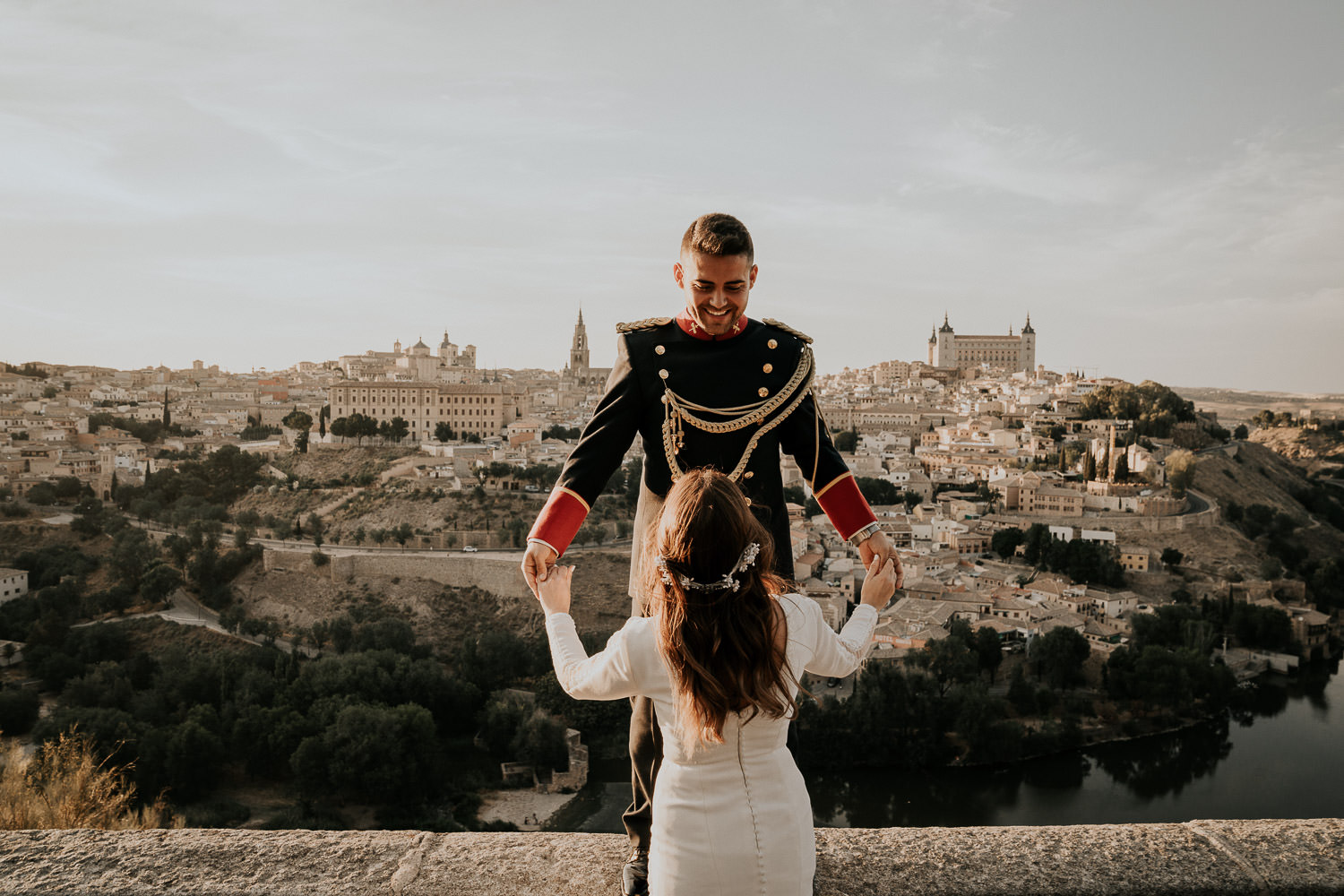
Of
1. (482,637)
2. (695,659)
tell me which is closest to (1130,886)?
(695,659)

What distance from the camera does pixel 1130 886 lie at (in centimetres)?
110

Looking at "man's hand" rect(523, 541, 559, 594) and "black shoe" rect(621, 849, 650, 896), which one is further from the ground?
"man's hand" rect(523, 541, 559, 594)

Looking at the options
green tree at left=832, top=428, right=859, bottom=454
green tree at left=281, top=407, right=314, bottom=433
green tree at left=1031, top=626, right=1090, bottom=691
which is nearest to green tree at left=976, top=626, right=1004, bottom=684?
green tree at left=1031, top=626, right=1090, bottom=691

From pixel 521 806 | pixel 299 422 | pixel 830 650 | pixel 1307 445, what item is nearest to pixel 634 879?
pixel 830 650

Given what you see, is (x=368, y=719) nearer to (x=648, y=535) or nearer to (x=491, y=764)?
(x=491, y=764)

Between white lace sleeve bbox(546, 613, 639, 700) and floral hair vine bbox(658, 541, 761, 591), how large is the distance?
67 millimetres

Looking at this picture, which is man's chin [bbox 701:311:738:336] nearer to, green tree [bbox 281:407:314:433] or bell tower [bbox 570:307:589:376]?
green tree [bbox 281:407:314:433]

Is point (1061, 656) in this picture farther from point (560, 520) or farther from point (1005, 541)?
point (560, 520)

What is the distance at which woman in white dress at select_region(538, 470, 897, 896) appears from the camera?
2.81 feet

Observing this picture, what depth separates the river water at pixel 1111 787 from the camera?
11.4 metres

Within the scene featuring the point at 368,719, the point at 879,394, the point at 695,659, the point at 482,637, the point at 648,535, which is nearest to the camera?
the point at 695,659

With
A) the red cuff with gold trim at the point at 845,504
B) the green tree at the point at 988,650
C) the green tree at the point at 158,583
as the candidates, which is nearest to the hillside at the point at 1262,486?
the green tree at the point at 988,650

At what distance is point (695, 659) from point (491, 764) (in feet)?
41.7

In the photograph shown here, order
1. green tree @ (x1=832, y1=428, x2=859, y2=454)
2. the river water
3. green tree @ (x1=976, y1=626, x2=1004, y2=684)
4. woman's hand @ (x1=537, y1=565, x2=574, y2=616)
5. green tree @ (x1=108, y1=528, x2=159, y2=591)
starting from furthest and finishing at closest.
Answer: green tree @ (x1=832, y1=428, x2=859, y2=454) < green tree @ (x1=108, y1=528, x2=159, y2=591) < green tree @ (x1=976, y1=626, x2=1004, y2=684) < the river water < woman's hand @ (x1=537, y1=565, x2=574, y2=616)
